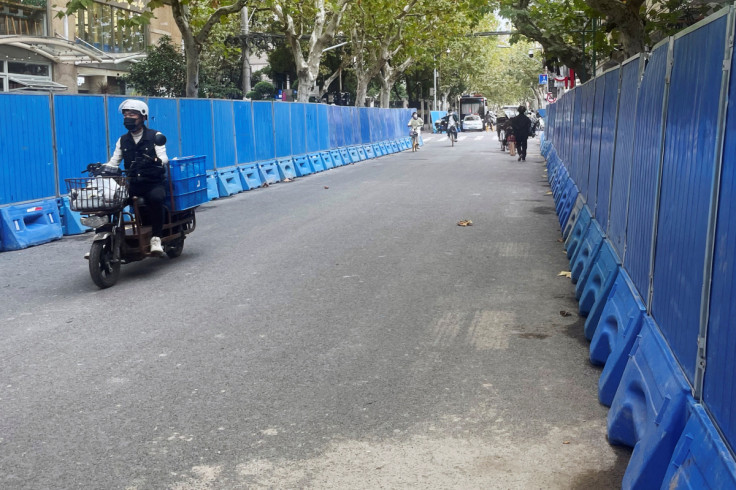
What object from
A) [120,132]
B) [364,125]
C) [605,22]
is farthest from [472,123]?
[120,132]

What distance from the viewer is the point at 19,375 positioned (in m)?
5.66

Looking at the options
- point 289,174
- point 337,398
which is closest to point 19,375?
point 337,398

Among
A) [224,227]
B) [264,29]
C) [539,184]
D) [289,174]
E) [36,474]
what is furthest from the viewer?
[264,29]

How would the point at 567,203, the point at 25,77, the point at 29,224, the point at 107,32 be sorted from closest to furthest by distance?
1. the point at 29,224
2. the point at 567,203
3. the point at 25,77
4. the point at 107,32

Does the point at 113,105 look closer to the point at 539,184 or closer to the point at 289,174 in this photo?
the point at 289,174

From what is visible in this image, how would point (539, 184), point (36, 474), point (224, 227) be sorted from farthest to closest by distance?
point (539, 184) → point (224, 227) → point (36, 474)

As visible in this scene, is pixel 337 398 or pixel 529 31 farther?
pixel 529 31

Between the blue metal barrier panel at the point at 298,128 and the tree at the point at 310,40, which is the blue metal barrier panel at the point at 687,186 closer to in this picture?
the blue metal barrier panel at the point at 298,128

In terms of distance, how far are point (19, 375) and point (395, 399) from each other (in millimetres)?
2558

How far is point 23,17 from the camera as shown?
30047 mm

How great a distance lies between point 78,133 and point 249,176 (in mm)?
7048

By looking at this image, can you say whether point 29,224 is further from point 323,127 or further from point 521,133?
point 521,133

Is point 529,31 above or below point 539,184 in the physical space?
above

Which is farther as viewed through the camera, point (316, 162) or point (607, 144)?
point (316, 162)
